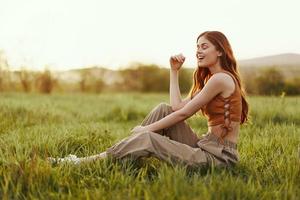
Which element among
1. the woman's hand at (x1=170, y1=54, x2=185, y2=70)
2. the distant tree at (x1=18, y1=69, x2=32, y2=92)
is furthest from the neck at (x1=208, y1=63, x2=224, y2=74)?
the distant tree at (x1=18, y1=69, x2=32, y2=92)

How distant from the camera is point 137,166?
3.51 meters

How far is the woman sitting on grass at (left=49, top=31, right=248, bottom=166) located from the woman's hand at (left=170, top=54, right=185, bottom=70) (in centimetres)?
26

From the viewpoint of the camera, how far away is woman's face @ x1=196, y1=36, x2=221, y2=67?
3.70 metres

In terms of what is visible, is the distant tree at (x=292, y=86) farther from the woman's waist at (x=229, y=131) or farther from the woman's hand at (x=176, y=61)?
the woman's waist at (x=229, y=131)

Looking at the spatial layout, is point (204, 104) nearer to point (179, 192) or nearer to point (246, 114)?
point (246, 114)

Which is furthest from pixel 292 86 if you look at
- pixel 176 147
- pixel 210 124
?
pixel 176 147

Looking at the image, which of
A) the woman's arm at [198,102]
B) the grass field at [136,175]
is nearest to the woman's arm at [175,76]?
the woman's arm at [198,102]

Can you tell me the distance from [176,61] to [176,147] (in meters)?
0.98

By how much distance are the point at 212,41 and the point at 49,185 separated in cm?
168

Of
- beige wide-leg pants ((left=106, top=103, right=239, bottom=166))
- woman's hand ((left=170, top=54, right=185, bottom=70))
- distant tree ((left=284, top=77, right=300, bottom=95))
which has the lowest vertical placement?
distant tree ((left=284, top=77, right=300, bottom=95))

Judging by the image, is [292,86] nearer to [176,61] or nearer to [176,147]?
[176,61]

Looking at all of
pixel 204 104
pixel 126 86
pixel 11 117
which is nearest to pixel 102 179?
pixel 204 104

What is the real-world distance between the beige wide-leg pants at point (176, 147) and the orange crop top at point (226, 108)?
125 mm

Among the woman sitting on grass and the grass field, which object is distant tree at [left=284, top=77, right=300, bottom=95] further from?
the woman sitting on grass
